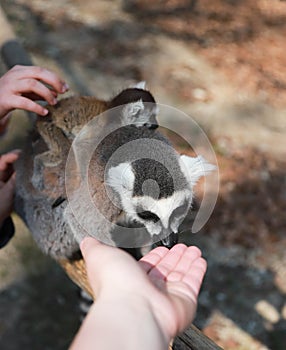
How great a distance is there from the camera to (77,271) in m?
2.01

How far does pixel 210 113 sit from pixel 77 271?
1.49 meters

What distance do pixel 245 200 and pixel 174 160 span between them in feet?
4.61

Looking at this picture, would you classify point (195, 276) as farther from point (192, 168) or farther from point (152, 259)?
point (192, 168)

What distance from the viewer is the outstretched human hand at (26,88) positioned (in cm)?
183

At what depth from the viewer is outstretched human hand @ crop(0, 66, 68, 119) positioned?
183 cm

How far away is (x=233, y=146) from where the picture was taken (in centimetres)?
299

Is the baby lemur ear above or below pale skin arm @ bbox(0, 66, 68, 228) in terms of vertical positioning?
below

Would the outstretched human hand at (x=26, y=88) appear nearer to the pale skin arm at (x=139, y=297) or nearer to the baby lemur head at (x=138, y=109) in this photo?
the baby lemur head at (x=138, y=109)

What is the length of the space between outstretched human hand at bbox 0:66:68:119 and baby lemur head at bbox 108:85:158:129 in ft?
0.69

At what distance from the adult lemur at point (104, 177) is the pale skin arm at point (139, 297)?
0.41 ft

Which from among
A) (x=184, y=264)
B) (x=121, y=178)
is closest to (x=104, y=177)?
(x=121, y=178)

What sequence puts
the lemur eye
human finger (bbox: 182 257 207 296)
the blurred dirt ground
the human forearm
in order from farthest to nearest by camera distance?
1. the blurred dirt ground
2. the lemur eye
3. human finger (bbox: 182 257 207 296)
4. the human forearm

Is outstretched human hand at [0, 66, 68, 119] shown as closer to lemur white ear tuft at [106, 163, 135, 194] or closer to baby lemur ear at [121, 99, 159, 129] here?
baby lemur ear at [121, 99, 159, 129]

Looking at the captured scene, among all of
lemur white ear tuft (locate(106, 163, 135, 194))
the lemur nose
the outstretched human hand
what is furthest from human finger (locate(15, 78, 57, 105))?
the lemur nose
